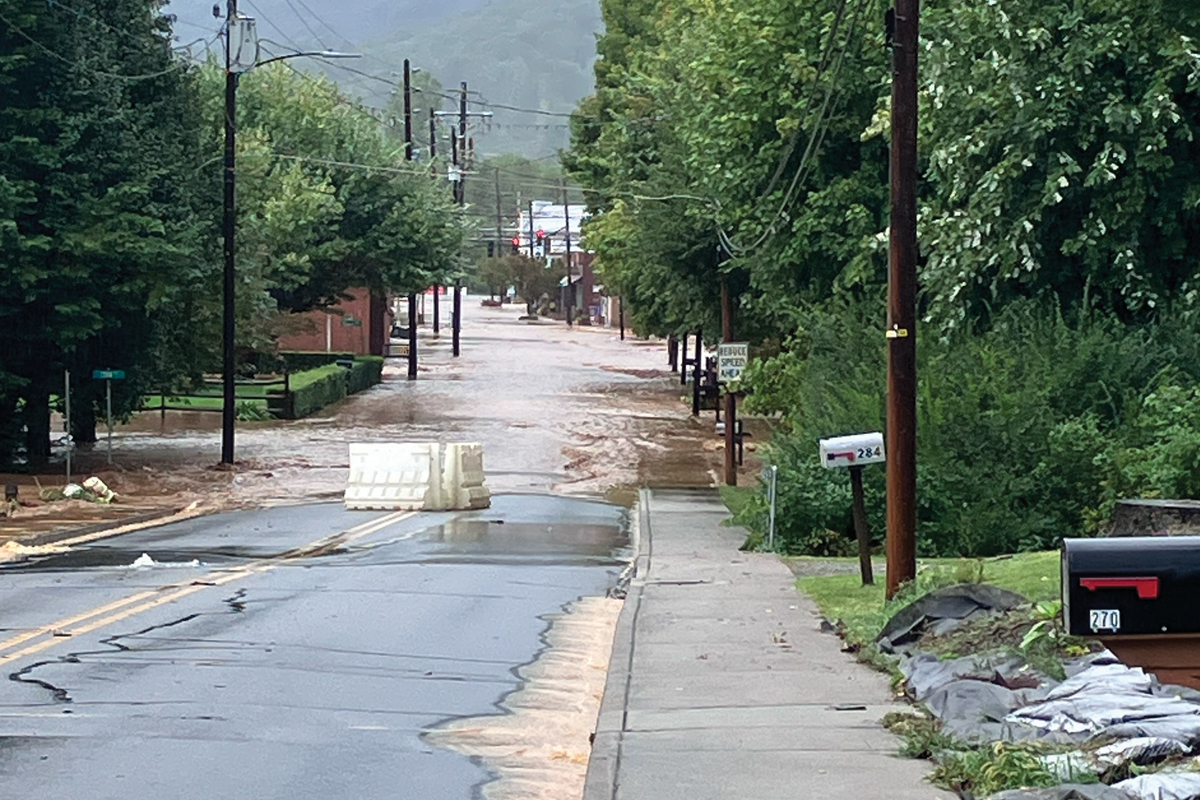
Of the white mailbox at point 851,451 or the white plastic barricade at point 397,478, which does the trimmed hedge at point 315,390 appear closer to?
the white plastic barricade at point 397,478

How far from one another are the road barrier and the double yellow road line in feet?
22.9

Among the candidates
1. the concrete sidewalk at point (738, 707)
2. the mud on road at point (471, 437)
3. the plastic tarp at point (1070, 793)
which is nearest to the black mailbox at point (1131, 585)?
the concrete sidewalk at point (738, 707)

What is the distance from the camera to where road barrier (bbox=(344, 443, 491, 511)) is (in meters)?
29.2

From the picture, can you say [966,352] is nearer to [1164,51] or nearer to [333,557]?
[1164,51]

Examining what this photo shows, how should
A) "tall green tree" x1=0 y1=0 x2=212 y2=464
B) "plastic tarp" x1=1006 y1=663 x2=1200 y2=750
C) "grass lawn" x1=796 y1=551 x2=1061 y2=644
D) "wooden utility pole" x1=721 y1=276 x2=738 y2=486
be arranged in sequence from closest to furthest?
"plastic tarp" x1=1006 y1=663 x2=1200 y2=750 < "grass lawn" x1=796 y1=551 x2=1061 y2=644 < "tall green tree" x1=0 y1=0 x2=212 y2=464 < "wooden utility pole" x1=721 y1=276 x2=738 y2=486

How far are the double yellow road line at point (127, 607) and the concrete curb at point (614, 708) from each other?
397 centimetres

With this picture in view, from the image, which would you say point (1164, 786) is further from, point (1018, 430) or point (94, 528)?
point (94, 528)

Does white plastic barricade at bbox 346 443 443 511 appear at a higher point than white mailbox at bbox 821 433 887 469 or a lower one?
lower

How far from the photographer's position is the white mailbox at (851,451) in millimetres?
14805

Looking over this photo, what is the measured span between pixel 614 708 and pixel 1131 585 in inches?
122

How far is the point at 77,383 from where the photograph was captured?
118 feet

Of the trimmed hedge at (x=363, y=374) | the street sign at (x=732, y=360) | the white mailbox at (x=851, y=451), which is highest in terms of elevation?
the street sign at (x=732, y=360)

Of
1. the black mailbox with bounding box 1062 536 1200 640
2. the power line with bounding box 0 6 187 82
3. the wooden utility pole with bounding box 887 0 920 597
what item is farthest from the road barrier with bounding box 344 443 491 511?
the black mailbox with bounding box 1062 536 1200 640

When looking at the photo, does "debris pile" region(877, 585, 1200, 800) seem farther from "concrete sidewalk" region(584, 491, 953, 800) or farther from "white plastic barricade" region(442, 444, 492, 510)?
"white plastic barricade" region(442, 444, 492, 510)
